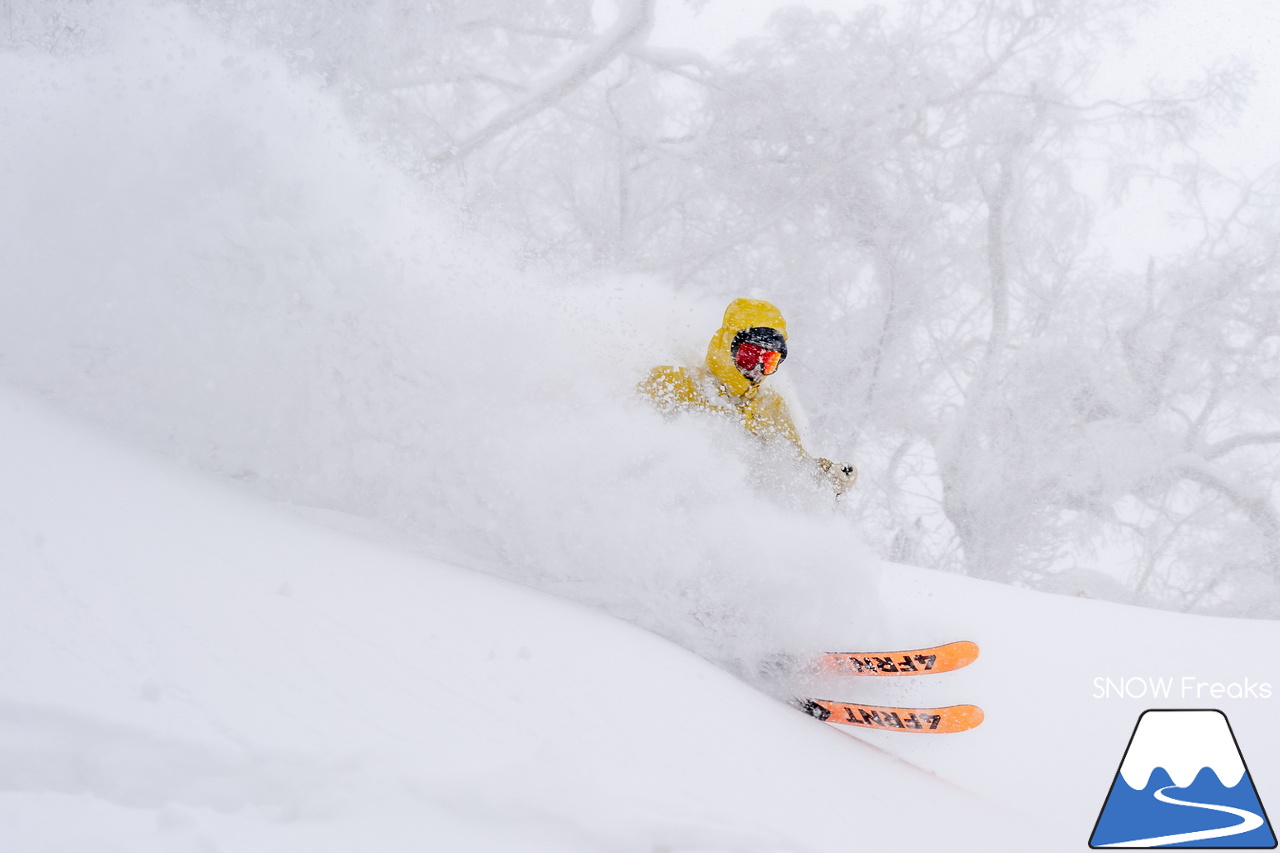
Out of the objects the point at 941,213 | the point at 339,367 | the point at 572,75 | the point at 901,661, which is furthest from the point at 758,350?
the point at 941,213

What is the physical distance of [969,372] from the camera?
12.9 metres

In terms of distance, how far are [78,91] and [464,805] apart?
3767 millimetres

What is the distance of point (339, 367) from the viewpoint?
10.3 ft

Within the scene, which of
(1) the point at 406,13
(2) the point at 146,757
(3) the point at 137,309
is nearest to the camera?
(2) the point at 146,757

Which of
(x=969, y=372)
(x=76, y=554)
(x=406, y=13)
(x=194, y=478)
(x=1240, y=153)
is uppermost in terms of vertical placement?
(x=1240, y=153)

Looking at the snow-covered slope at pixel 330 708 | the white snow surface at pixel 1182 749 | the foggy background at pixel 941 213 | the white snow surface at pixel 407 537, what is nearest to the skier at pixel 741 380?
the white snow surface at pixel 407 537

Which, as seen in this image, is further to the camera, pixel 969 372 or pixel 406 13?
pixel 969 372

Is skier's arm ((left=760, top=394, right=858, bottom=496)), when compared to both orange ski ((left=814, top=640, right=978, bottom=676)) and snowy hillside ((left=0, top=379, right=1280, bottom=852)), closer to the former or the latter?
snowy hillside ((left=0, top=379, right=1280, bottom=852))

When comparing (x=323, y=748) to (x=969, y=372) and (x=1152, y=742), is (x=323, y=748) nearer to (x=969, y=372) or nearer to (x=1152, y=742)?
(x=1152, y=742)

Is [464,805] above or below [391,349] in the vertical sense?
below

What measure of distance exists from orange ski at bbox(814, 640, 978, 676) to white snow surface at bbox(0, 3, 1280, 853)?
0.28 ft

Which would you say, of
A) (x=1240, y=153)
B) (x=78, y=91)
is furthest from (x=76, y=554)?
(x=1240, y=153)

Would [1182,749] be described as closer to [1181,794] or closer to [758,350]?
[1181,794]

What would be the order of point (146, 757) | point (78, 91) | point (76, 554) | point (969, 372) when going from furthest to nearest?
point (969, 372) < point (78, 91) < point (76, 554) < point (146, 757)
